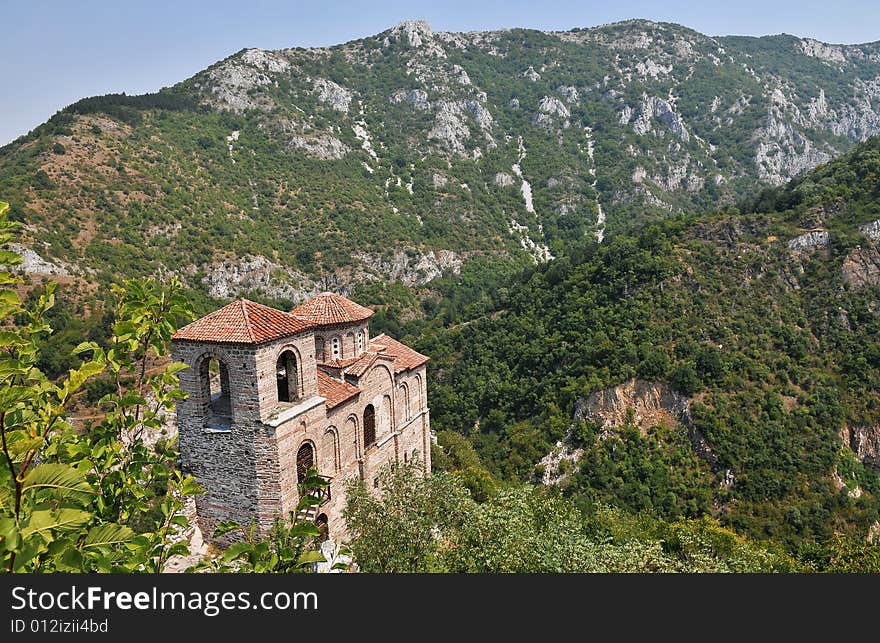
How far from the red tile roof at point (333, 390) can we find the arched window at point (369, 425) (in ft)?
5.31

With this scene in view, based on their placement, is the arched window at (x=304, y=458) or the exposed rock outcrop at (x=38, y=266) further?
the exposed rock outcrop at (x=38, y=266)

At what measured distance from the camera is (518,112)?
482ft

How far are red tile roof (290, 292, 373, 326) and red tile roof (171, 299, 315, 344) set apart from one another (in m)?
3.94

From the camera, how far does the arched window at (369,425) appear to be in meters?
23.7

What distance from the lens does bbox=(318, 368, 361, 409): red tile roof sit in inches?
829

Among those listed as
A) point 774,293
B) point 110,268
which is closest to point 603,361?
point 774,293

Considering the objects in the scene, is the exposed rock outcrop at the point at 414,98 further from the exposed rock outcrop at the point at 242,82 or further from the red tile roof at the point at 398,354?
the red tile roof at the point at 398,354

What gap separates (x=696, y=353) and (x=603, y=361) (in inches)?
259

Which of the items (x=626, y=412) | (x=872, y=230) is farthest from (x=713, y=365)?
(x=872, y=230)

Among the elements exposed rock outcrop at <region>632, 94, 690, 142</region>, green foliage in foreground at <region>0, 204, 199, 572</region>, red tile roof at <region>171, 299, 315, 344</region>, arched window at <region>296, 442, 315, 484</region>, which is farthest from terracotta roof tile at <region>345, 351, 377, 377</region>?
exposed rock outcrop at <region>632, 94, 690, 142</region>

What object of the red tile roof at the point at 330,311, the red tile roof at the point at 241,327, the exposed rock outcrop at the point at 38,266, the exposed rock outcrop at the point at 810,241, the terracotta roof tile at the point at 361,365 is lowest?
the terracotta roof tile at the point at 361,365

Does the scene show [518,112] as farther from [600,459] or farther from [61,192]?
[600,459]

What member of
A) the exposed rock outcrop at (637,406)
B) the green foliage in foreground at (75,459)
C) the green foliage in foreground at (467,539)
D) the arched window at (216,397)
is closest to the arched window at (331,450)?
the green foliage in foreground at (467,539)

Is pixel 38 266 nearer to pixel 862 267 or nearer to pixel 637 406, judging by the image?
pixel 637 406
